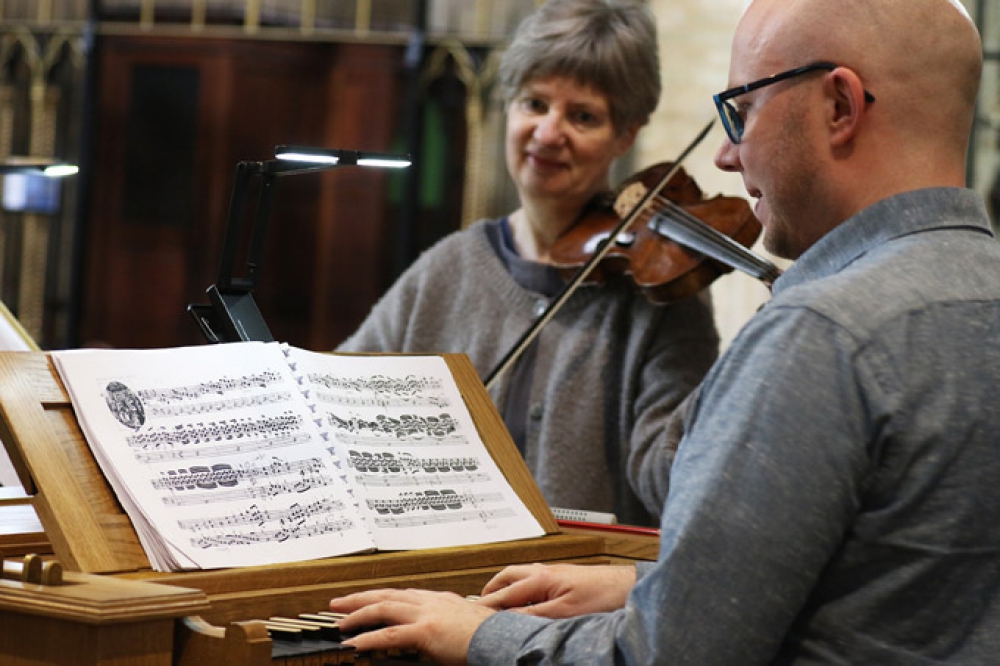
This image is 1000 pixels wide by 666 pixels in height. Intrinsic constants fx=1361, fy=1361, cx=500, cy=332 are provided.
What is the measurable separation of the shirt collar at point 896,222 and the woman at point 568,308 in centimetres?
117

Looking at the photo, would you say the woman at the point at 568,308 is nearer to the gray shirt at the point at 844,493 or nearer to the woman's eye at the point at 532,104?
the woman's eye at the point at 532,104

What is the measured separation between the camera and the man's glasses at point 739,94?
1.35 m

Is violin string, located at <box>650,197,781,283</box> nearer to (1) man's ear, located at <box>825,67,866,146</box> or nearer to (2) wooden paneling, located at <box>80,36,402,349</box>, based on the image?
(1) man's ear, located at <box>825,67,866,146</box>

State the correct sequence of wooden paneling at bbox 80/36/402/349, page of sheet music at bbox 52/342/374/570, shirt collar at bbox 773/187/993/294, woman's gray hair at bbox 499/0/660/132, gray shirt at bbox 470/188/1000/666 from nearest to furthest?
gray shirt at bbox 470/188/1000/666
shirt collar at bbox 773/187/993/294
page of sheet music at bbox 52/342/374/570
woman's gray hair at bbox 499/0/660/132
wooden paneling at bbox 80/36/402/349

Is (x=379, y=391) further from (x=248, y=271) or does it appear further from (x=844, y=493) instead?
(x=844, y=493)

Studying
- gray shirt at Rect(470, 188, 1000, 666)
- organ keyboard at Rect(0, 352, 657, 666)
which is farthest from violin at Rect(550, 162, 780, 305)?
gray shirt at Rect(470, 188, 1000, 666)

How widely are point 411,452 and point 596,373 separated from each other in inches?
35.9

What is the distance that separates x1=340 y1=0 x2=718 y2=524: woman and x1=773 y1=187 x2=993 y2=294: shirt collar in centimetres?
117

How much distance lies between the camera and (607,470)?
8.69 feet

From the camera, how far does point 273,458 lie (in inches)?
62.8

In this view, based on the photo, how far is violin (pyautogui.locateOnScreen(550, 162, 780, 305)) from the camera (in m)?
2.58

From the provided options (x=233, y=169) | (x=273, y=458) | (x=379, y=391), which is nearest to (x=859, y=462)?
(x=273, y=458)

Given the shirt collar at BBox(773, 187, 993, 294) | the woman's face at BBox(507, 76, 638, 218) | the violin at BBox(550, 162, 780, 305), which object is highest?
→ the shirt collar at BBox(773, 187, 993, 294)

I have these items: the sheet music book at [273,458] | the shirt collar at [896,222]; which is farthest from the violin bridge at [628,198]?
the shirt collar at [896,222]
